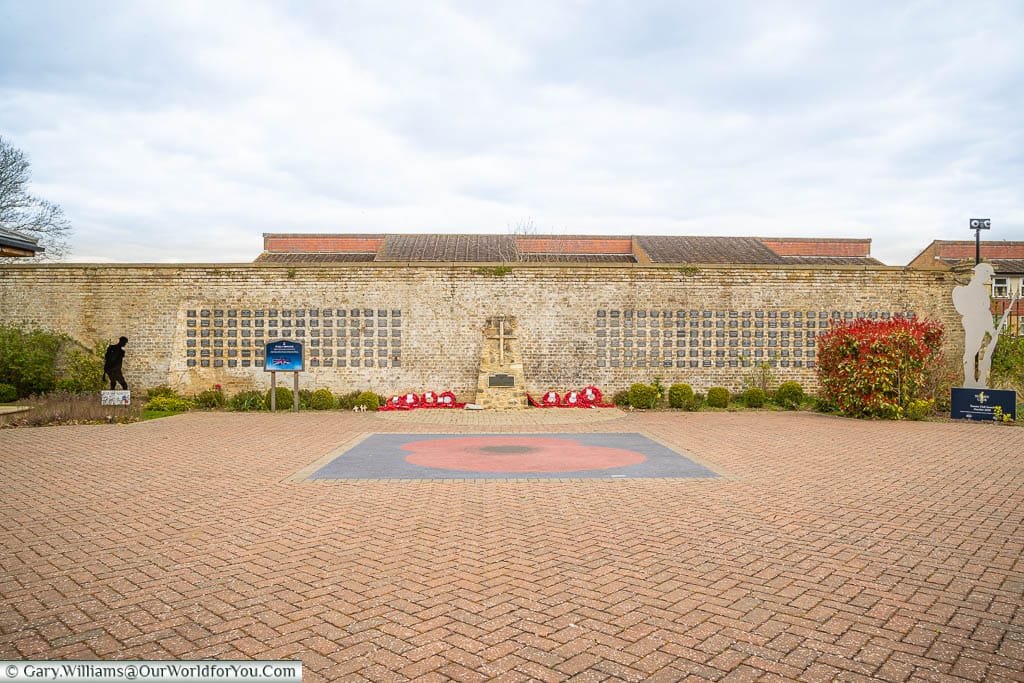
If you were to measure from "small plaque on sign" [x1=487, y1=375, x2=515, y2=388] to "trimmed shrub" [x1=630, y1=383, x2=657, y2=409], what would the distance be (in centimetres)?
315

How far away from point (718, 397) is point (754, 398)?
942 millimetres

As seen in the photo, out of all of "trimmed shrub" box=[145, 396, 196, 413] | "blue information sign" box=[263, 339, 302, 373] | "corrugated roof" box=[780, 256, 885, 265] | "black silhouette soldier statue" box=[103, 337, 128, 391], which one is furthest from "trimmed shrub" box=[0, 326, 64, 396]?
"corrugated roof" box=[780, 256, 885, 265]

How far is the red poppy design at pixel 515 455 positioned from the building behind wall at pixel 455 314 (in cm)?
646

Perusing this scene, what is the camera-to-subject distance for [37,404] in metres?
15.3

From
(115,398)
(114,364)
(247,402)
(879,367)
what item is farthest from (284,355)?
(879,367)

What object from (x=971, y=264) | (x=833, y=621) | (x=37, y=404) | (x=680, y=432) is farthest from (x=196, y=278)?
(x=971, y=264)

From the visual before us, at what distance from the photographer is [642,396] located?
17734 millimetres

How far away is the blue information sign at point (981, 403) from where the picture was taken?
14.6 meters

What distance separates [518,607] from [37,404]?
600 inches

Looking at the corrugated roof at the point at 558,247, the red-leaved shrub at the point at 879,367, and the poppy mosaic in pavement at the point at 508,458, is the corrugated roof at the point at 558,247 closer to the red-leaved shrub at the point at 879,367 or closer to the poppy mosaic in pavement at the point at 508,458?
the red-leaved shrub at the point at 879,367

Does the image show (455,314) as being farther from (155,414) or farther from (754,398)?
(754,398)

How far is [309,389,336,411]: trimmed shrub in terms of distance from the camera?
17531 millimetres

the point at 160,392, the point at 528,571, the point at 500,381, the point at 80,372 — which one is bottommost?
the point at 528,571

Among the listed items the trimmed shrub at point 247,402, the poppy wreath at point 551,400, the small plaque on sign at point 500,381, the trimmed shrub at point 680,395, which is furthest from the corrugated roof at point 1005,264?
the trimmed shrub at point 247,402
